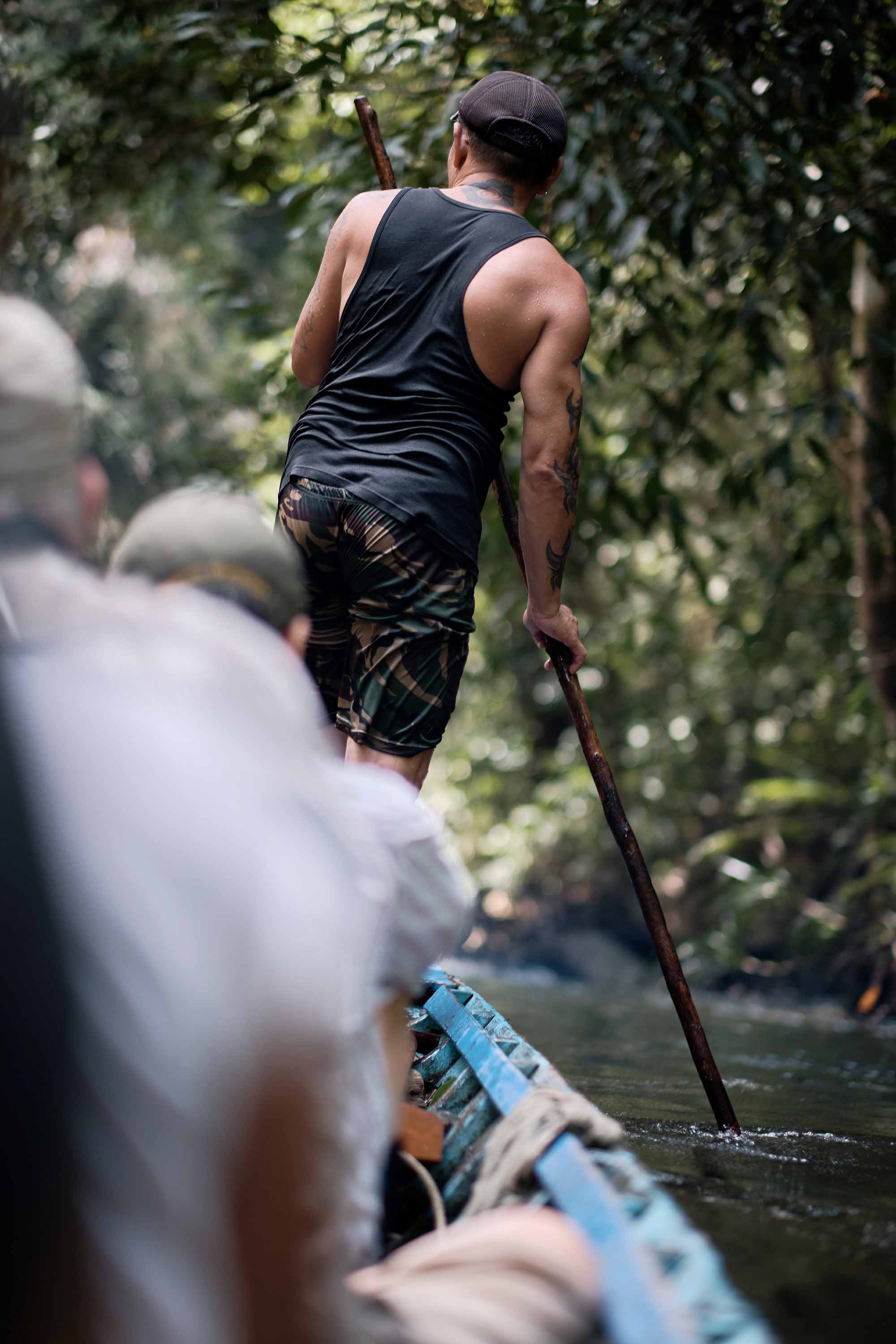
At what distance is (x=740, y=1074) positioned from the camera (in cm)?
390

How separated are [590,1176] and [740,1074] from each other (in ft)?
8.70

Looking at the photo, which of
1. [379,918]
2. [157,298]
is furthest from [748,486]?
[157,298]

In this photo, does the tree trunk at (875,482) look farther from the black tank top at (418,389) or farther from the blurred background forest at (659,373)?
the black tank top at (418,389)

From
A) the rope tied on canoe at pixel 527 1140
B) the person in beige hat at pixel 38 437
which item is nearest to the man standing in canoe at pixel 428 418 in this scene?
the rope tied on canoe at pixel 527 1140

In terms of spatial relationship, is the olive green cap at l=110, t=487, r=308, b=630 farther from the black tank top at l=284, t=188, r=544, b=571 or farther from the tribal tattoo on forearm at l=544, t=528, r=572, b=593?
the tribal tattoo on forearm at l=544, t=528, r=572, b=593

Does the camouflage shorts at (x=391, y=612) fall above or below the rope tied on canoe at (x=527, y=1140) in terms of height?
above

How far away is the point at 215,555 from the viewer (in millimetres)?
1310

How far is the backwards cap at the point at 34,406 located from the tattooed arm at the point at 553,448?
132 cm

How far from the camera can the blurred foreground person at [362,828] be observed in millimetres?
1227

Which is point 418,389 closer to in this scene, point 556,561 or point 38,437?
point 556,561

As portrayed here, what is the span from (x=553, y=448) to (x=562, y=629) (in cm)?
44

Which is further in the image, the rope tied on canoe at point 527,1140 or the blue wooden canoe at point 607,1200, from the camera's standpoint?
the rope tied on canoe at point 527,1140

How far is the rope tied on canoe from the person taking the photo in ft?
5.26

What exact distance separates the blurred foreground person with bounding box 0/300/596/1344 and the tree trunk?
14.4 feet
